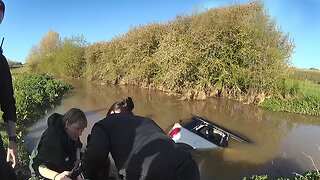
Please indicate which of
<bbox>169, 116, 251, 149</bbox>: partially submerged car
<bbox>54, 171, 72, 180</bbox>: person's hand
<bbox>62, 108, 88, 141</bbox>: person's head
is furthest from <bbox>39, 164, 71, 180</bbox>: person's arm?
<bbox>169, 116, 251, 149</bbox>: partially submerged car

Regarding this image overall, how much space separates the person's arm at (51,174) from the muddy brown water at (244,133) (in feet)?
19.8

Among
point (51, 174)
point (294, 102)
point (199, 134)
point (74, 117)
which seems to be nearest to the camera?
point (51, 174)

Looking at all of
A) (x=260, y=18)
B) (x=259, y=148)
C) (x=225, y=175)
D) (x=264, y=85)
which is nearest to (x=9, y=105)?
(x=225, y=175)

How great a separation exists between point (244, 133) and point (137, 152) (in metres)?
13.6

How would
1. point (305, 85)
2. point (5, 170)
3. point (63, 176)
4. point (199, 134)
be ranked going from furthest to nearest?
point (305, 85) < point (199, 134) < point (63, 176) < point (5, 170)

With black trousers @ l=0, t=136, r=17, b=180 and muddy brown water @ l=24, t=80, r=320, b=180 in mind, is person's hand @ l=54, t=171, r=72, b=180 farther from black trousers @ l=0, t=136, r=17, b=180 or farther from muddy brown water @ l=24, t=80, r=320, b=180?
muddy brown water @ l=24, t=80, r=320, b=180

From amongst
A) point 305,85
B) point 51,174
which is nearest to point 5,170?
point 51,174

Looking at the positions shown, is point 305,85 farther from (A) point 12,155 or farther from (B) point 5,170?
(B) point 5,170

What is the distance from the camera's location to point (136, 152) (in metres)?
3.32

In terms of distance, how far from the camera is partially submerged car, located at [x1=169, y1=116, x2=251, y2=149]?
10.6m

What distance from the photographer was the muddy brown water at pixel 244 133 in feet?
36.1

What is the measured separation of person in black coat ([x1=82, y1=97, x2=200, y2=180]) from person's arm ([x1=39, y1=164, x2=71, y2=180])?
47cm

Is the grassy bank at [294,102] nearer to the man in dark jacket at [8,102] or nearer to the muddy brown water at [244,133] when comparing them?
the muddy brown water at [244,133]

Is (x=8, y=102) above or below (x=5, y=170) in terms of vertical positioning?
above
